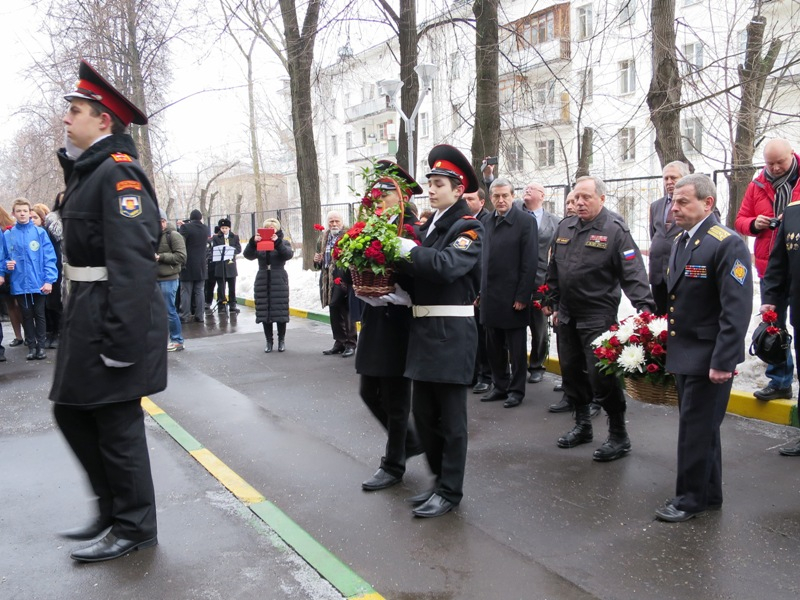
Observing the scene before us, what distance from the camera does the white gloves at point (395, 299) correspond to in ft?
14.2

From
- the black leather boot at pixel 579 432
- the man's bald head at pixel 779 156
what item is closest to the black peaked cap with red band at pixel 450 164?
the black leather boot at pixel 579 432

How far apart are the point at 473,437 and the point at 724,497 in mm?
2045

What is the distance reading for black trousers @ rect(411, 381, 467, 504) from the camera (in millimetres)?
4355

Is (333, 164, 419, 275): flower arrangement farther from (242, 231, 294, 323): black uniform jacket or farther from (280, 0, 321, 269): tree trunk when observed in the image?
(280, 0, 321, 269): tree trunk

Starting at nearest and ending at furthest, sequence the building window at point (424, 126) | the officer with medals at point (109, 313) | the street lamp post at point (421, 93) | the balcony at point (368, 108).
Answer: the officer with medals at point (109, 313) < the street lamp post at point (421, 93) < the building window at point (424, 126) < the balcony at point (368, 108)

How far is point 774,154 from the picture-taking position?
241 inches

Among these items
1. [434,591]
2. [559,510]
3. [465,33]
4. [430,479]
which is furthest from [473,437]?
[465,33]

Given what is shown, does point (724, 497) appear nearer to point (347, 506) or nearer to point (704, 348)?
point (704, 348)

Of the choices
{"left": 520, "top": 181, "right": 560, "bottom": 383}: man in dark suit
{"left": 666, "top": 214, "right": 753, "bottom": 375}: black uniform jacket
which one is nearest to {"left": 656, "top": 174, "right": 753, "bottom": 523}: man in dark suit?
{"left": 666, "top": 214, "right": 753, "bottom": 375}: black uniform jacket

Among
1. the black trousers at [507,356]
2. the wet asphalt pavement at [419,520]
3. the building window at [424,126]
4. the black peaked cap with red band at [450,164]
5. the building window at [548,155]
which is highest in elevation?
the building window at [424,126]

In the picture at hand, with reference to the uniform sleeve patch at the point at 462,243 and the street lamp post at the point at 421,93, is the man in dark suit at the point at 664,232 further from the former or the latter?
the street lamp post at the point at 421,93

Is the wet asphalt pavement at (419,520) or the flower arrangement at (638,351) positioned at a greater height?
the flower arrangement at (638,351)

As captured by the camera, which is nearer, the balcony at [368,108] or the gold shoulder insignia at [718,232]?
the gold shoulder insignia at [718,232]

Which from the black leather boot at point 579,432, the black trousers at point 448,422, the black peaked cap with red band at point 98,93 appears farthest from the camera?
the black leather boot at point 579,432
